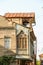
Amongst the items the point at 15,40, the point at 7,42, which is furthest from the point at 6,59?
the point at 15,40

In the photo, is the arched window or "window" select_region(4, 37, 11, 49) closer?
"window" select_region(4, 37, 11, 49)

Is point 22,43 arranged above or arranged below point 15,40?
below

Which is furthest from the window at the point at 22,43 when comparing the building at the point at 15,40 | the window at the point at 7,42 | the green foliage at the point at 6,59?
the green foliage at the point at 6,59

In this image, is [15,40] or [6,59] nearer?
[6,59]

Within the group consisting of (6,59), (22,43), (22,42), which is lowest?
(6,59)

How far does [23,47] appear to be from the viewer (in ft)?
125

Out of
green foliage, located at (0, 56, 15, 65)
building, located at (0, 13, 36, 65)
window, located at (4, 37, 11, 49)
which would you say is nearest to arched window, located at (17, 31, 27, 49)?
building, located at (0, 13, 36, 65)

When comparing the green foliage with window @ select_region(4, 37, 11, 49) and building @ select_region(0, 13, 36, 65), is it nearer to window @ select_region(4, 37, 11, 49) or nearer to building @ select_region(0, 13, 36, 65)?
building @ select_region(0, 13, 36, 65)

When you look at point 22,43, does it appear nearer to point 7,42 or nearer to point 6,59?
point 7,42

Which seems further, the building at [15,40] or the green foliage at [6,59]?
the building at [15,40]

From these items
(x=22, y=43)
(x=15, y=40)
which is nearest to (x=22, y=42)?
(x=22, y=43)

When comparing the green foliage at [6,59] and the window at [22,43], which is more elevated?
the window at [22,43]

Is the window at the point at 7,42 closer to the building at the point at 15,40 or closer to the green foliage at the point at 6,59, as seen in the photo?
the building at the point at 15,40

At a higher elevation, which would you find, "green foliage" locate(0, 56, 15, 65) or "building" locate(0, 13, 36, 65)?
"building" locate(0, 13, 36, 65)
